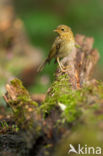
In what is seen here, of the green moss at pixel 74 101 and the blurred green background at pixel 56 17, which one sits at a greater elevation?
the blurred green background at pixel 56 17

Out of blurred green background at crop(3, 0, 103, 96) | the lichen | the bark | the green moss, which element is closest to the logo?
the bark

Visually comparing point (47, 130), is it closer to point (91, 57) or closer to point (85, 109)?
point (85, 109)

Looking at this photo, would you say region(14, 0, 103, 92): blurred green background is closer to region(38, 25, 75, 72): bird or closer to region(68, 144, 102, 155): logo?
region(38, 25, 75, 72): bird

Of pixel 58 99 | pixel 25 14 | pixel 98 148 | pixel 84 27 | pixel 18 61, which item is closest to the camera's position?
pixel 98 148

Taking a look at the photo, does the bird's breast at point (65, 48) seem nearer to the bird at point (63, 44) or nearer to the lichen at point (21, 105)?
the bird at point (63, 44)

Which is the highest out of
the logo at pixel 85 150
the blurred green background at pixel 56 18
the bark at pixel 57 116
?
the blurred green background at pixel 56 18

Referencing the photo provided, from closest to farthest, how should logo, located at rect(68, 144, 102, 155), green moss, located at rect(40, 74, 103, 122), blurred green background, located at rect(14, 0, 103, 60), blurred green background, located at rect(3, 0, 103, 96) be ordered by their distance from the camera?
logo, located at rect(68, 144, 102, 155) → green moss, located at rect(40, 74, 103, 122) → blurred green background, located at rect(3, 0, 103, 96) → blurred green background, located at rect(14, 0, 103, 60)

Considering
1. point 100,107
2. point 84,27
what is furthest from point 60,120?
point 84,27

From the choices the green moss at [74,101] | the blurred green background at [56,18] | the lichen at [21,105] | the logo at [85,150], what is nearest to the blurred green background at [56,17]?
the blurred green background at [56,18]

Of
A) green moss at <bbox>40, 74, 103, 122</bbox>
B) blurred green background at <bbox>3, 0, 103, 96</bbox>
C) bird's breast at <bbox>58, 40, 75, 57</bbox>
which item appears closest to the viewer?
green moss at <bbox>40, 74, 103, 122</bbox>

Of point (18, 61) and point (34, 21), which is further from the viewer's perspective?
point (34, 21)

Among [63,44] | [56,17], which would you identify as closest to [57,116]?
[63,44]
